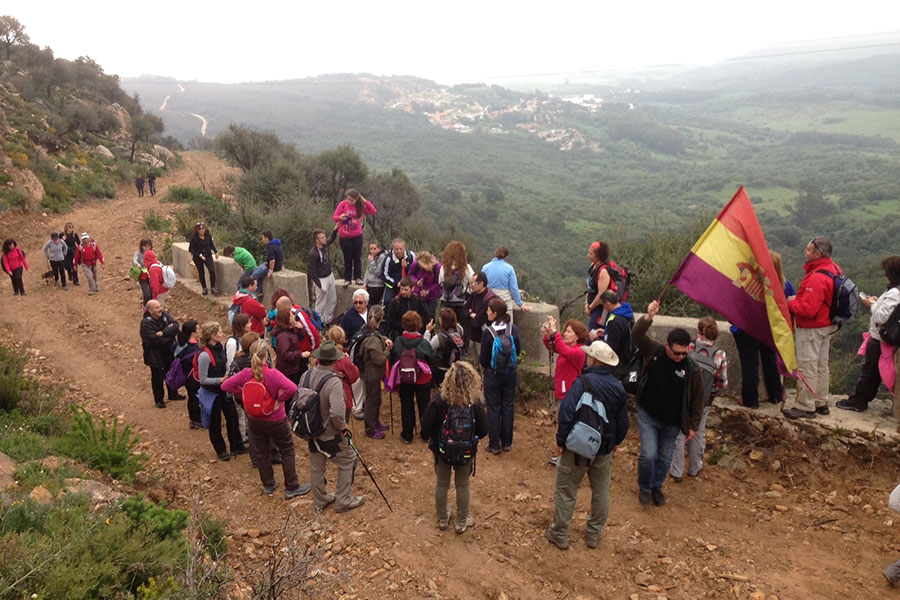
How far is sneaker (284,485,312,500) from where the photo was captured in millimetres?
5699

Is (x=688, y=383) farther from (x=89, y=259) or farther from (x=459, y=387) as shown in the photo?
(x=89, y=259)

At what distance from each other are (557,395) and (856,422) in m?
2.87

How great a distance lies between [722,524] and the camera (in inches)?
205

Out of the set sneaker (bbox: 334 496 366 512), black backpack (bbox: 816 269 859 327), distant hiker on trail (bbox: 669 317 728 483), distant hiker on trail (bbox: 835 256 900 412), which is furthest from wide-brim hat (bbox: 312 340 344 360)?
distant hiker on trail (bbox: 835 256 900 412)

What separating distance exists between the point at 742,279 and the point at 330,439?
3.98 m

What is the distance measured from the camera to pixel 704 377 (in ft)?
17.5

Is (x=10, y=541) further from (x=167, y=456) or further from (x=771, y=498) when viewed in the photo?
(x=771, y=498)

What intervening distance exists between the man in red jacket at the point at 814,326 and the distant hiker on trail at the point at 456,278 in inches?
135

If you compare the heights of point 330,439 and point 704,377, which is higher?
point 704,377

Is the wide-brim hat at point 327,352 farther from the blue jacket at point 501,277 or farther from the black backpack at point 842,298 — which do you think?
the black backpack at point 842,298

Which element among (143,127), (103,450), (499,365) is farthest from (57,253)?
(143,127)

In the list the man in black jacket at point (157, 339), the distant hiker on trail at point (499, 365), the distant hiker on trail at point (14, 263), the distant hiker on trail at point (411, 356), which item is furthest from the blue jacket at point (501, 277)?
the distant hiker on trail at point (14, 263)

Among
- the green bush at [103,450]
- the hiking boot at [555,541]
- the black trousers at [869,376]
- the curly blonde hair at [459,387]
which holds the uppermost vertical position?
the curly blonde hair at [459,387]

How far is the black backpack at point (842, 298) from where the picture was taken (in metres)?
5.66
